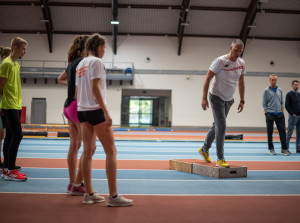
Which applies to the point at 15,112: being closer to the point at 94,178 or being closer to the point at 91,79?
the point at 94,178

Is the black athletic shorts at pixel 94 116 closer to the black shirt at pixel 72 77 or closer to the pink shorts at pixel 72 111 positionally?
the pink shorts at pixel 72 111

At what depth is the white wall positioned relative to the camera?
25016 millimetres

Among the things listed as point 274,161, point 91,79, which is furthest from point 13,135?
point 274,161

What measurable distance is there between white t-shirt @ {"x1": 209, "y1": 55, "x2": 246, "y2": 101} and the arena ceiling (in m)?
17.1

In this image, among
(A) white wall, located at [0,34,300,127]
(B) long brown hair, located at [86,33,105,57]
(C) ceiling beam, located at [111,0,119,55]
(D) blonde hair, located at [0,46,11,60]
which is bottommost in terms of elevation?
(B) long brown hair, located at [86,33,105,57]

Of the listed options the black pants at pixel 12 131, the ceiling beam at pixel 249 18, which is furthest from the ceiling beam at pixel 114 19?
the black pants at pixel 12 131

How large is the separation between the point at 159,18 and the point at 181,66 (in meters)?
3.96

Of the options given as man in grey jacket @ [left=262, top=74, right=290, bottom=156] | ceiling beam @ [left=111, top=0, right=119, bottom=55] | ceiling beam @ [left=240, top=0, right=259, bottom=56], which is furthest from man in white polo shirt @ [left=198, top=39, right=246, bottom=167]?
ceiling beam @ [left=240, top=0, right=259, bottom=56]

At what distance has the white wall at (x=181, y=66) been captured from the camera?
82.1ft

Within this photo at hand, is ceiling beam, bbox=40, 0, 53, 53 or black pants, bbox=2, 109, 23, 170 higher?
ceiling beam, bbox=40, 0, 53, 53

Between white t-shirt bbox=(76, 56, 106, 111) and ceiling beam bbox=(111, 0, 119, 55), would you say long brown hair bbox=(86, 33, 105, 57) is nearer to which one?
white t-shirt bbox=(76, 56, 106, 111)

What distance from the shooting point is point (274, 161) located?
744cm

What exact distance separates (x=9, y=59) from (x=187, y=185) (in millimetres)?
3048

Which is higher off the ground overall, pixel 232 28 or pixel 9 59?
pixel 232 28
